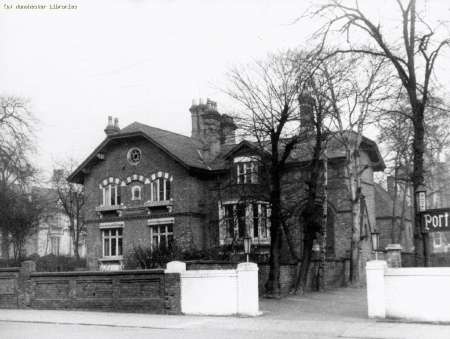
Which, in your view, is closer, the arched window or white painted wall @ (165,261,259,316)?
white painted wall @ (165,261,259,316)

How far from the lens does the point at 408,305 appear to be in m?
14.3

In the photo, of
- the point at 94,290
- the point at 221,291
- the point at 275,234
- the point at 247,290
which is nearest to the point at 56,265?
the point at 94,290

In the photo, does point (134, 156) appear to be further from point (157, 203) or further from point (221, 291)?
point (221, 291)

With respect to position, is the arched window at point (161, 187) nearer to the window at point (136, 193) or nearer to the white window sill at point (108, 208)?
the window at point (136, 193)

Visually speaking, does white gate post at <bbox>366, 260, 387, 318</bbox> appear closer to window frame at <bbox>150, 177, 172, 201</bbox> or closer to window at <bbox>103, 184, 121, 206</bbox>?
window frame at <bbox>150, 177, 172, 201</bbox>

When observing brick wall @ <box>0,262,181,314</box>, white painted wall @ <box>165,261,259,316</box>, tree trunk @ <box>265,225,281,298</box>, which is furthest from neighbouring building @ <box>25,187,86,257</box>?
white painted wall @ <box>165,261,259,316</box>

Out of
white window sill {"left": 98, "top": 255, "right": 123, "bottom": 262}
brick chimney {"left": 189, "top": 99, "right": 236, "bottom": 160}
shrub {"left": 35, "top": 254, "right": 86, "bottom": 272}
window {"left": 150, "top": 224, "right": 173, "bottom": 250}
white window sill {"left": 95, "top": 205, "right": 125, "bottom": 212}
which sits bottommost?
shrub {"left": 35, "top": 254, "right": 86, "bottom": 272}

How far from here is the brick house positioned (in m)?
31.2

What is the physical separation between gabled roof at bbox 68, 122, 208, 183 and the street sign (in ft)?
62.9

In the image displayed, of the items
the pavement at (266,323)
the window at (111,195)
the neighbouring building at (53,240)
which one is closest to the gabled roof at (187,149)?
the window at (111,195)

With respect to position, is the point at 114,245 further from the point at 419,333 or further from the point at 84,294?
the point at 419,333

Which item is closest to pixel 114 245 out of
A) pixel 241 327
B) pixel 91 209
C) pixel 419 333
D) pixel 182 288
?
pixel 91 209

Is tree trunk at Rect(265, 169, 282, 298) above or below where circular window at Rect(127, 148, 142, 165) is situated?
Answer: below

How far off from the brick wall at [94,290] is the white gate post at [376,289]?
550 centimetres
